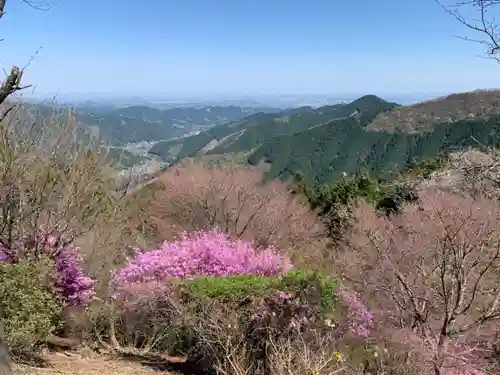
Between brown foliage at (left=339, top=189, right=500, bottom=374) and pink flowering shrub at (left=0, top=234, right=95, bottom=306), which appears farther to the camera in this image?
pink flowering shrub at (left=0, top=234, right=95, bottom=306)

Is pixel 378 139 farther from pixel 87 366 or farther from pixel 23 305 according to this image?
pixel 23 305

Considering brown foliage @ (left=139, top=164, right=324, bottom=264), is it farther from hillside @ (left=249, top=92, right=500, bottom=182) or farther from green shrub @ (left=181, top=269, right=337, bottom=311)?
hillside @ (left=249, top=92, right=500, bottom=182)

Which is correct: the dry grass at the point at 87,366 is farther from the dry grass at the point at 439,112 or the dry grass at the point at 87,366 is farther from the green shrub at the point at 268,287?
the dry grass at the point at 439,112

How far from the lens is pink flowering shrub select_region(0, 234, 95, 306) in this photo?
9.80 metres

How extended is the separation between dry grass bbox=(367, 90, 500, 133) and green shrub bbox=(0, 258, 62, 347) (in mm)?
122807

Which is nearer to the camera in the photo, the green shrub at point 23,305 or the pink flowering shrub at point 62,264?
the green shrub at point 23,305

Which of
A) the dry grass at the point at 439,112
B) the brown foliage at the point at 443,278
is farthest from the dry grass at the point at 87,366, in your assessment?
the dry grass at the point at 439,112

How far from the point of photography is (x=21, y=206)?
9938 millimetres

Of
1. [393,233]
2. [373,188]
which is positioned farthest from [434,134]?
[393,233]

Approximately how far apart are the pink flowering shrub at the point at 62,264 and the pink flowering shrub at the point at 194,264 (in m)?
0.72

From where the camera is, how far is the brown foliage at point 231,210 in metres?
20.8

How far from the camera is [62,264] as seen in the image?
10258 millimetres

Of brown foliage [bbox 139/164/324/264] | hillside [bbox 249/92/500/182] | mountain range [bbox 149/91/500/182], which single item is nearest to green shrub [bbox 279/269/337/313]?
brown foliage [bbox 139/164/324/264]

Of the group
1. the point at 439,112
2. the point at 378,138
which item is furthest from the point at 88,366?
the point at 439,112
